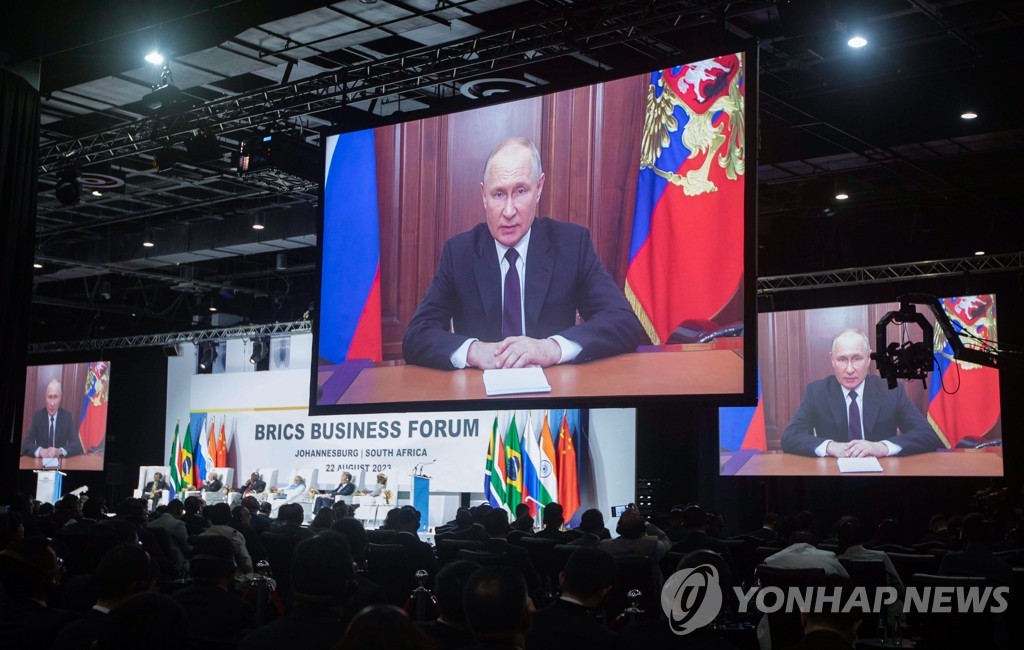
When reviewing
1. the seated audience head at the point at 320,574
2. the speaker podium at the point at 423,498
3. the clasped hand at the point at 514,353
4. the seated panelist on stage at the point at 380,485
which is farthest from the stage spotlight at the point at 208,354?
the seated audience head at the point at 320,574

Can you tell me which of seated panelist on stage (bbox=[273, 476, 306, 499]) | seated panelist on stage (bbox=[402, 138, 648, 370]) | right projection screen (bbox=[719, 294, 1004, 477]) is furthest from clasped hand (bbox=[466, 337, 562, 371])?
seated panelist on stage (bbox=[273, 476, 306, 499])

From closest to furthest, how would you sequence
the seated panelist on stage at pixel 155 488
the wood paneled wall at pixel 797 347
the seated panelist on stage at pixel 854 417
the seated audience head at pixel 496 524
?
the seated audience head at pixel 496 524, the seated panelist on stage at pixel 854 417, the wood paneled wall at pixel 797 347, the seated panelist on stage at pixel 155 488

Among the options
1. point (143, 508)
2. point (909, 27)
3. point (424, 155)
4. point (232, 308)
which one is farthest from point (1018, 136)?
point (232, 308)

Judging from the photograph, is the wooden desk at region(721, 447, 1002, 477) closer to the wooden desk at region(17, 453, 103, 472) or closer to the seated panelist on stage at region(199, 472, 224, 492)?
the seated panelist on stage at region(199, 472, 224, 492)

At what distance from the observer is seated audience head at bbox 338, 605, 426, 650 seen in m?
1.84

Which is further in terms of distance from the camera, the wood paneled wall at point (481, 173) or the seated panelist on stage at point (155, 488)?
the seated panelist on stage at point (155, 488)

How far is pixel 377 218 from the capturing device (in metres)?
9.76

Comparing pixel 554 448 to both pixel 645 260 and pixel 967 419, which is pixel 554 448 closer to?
pixel 967 419

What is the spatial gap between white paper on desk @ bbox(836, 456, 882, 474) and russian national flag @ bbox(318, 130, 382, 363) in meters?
7.09

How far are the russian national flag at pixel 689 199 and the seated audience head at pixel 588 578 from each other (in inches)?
183

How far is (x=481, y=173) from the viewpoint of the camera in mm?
9320

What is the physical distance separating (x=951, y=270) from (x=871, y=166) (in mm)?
2024

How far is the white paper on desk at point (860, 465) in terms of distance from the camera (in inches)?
530

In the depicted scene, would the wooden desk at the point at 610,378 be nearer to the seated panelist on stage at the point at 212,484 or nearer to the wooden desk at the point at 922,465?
the wooden desk at the point at 922,465
